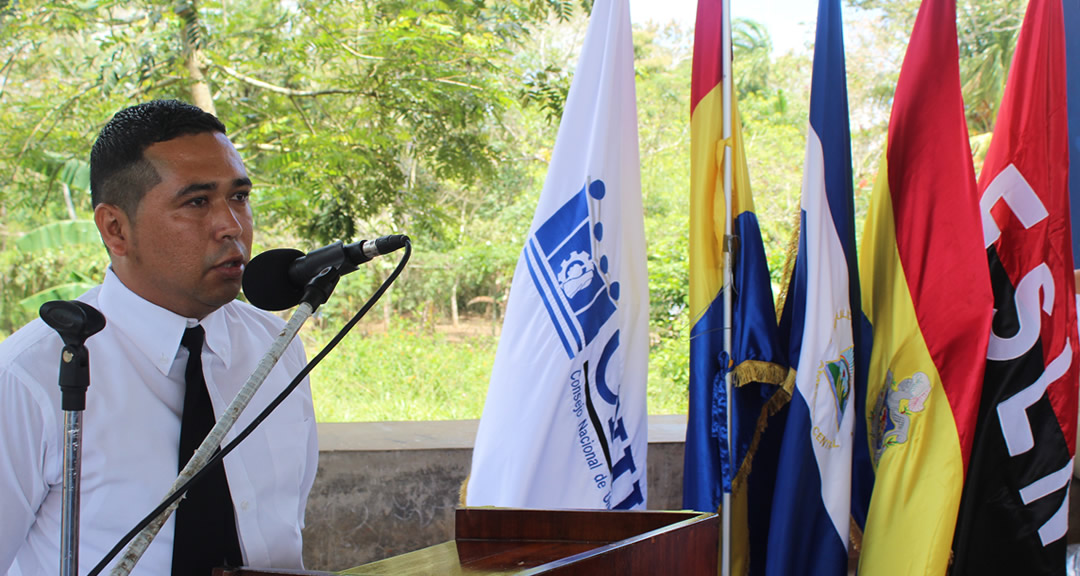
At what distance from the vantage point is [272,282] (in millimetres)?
996

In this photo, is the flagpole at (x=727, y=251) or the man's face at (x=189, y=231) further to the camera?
the flagpole at (x=727, y=251)

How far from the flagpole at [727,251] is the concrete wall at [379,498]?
839 mm

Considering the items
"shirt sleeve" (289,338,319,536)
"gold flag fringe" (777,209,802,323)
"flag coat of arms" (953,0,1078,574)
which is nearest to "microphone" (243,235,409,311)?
"shirt sleeve" (289,338,319,536)

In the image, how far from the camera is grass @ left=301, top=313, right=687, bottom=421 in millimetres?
7777

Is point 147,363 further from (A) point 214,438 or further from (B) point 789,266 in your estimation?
(B) point 789,266

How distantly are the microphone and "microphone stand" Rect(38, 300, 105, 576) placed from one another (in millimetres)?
198

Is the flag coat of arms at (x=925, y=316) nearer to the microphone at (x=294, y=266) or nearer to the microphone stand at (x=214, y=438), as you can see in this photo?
the microphone at (x=294, y=266)

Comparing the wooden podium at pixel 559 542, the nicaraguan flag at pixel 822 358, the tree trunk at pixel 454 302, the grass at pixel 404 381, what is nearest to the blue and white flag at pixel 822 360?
the nicaraguan flag at pixel 822 358

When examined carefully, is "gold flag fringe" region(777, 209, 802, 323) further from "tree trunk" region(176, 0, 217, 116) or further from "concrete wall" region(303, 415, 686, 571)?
"tree trunk" region(176, 0, 217, 116)

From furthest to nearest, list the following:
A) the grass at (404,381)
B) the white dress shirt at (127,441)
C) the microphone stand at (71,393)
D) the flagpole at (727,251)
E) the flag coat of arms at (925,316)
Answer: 1. the grass at (404,381)
2. the flagpole at (727,251)
3. the flag coat of arms at (925,316)
4. the white dress shirt at (127,441)
5. the microphone stand at (71,393)

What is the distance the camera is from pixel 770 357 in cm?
220

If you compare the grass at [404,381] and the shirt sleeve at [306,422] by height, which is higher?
the grass at [404,381]

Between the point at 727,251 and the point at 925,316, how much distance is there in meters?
0.55

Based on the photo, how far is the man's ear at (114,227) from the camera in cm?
125
